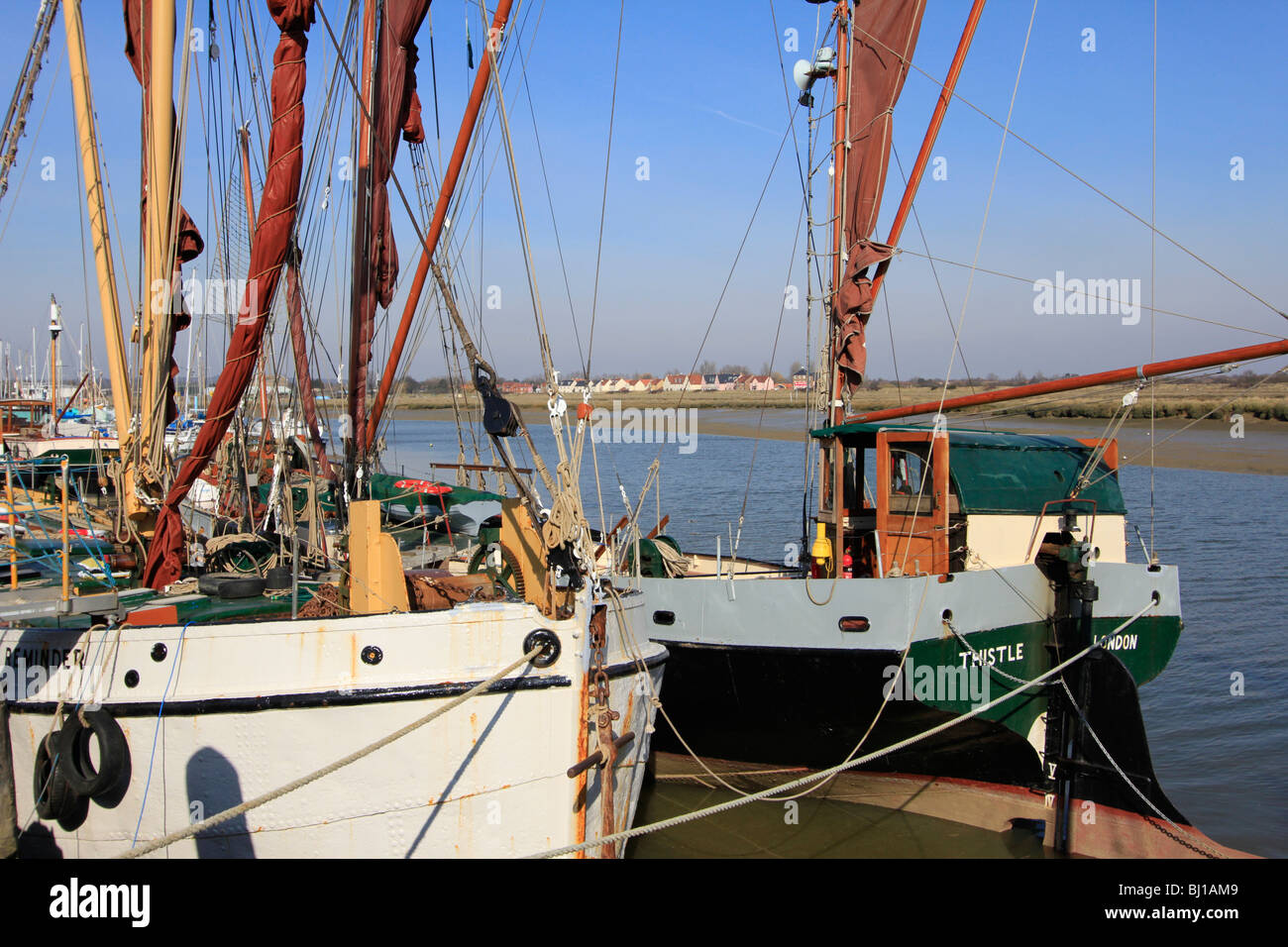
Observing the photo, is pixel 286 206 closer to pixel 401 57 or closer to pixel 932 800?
pixel 401 57

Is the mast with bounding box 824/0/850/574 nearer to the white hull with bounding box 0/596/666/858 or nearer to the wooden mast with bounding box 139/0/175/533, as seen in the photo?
the white hull with bounding box 0/596/666/858

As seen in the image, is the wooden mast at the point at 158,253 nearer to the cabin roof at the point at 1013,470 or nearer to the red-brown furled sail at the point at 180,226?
the red-brown furled sail at the point at 180,226

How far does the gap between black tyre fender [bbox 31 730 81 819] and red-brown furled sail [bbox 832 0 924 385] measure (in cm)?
1123

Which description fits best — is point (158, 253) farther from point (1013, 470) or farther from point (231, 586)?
point (1013, 470)

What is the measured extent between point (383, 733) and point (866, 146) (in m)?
11.8

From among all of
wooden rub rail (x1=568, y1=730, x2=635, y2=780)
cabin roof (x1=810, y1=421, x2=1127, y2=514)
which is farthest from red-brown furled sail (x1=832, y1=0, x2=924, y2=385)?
wooden rub rail (x1=568, y1=730, x2=635, y2=780)

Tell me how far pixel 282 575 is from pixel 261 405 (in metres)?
22.8

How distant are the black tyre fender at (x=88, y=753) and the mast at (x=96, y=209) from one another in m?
3.35

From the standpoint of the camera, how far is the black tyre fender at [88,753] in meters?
7.92

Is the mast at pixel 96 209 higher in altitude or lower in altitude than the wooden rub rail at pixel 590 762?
higher

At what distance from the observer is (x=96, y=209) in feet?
36.7

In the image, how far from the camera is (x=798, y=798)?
11797mm

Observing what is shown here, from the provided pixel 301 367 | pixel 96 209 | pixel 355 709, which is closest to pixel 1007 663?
pixel 355 709

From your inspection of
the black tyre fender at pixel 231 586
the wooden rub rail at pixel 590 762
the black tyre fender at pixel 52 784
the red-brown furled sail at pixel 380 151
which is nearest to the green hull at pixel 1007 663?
the wooden rub rail at pixel 590 762
